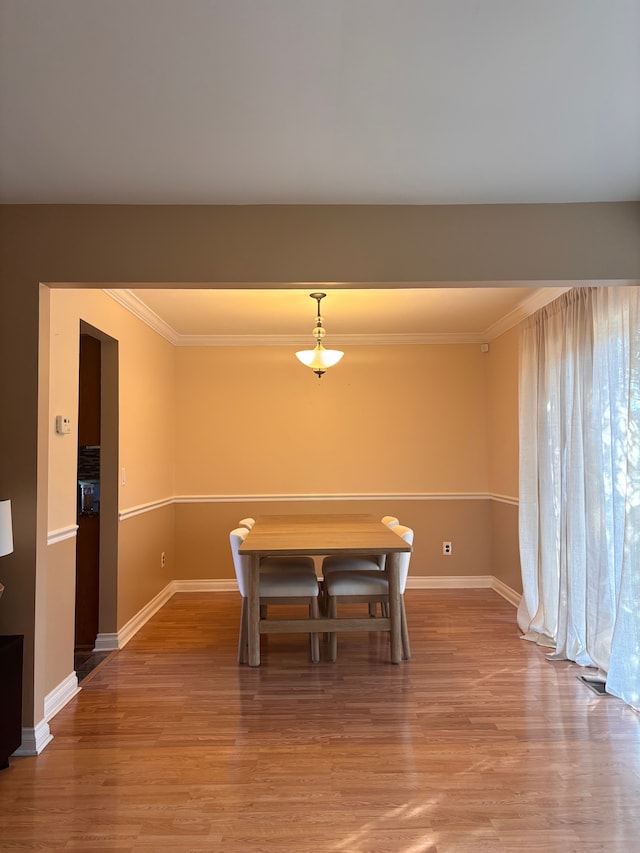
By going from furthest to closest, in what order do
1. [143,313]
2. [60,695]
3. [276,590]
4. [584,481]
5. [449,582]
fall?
[449,582], [143,313], [276,590], [584,481], [60,695]

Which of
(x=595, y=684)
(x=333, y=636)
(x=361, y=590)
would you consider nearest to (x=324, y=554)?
(x=361, y=590)

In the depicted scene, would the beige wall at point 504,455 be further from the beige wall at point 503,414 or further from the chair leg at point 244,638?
the chair leg at point 244,638

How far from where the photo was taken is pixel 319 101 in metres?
1.98

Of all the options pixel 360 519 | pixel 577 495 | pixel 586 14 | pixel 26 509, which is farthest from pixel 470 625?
pixel 586 14

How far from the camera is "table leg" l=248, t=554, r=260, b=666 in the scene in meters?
3.64

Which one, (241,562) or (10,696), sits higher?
(241,562)

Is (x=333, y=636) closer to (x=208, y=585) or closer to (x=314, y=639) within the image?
(x=314, y=639)

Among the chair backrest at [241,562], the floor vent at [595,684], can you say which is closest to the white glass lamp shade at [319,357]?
the chair backrest at [241,562]

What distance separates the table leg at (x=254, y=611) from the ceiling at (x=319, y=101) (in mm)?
2124

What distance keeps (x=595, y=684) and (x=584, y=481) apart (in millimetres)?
1168

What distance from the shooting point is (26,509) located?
268cm

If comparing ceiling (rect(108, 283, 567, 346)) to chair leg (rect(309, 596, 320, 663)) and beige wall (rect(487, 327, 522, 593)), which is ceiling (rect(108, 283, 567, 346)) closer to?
beige wall (rect(487, 327, 522, 593))

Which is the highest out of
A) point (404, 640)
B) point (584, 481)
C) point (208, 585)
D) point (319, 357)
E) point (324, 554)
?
point (319, 357)

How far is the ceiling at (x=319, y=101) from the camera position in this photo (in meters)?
1.62
